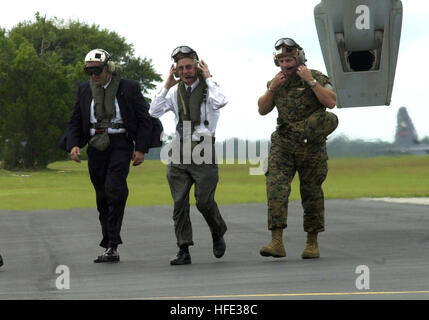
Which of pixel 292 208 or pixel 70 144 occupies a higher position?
pixel 70 144

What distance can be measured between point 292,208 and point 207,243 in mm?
9243

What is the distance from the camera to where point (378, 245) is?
1182cm

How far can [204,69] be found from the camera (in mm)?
9828

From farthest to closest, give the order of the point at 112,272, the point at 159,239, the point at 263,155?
the point at 159,239
the point at 263,155
the point at 112,272

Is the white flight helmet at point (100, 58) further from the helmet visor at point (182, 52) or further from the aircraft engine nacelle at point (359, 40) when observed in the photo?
the aircraft engine nacelle at point (359, 40)

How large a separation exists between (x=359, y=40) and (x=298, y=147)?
443cm

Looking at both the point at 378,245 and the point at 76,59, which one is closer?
the point at 378,245

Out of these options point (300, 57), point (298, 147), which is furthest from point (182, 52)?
point (298, 147)

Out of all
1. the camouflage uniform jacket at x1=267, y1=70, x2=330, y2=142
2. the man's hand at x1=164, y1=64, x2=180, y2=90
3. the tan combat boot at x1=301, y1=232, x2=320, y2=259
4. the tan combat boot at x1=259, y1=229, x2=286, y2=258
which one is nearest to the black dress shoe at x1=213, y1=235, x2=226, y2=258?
the tan combat boot at x1=259, y1=229, x2=286, y2=258

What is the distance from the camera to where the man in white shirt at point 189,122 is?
9.73m

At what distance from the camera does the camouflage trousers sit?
9.99m

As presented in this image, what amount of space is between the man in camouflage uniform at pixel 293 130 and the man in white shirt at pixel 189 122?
58cm
